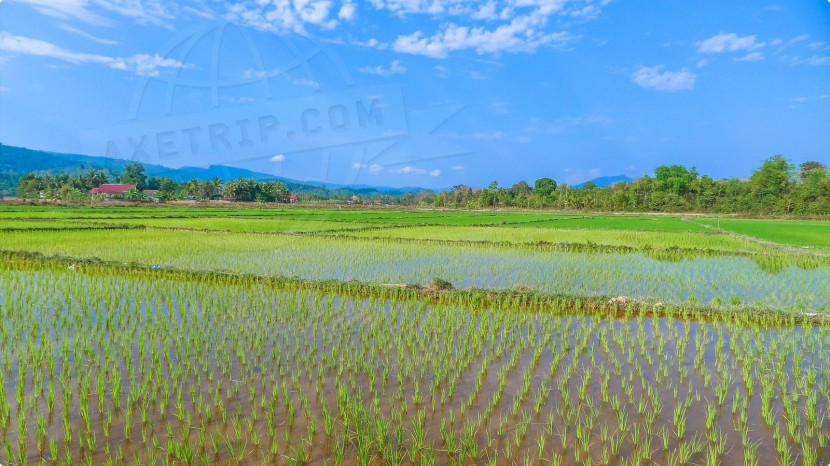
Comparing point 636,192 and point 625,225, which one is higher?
point 636,192

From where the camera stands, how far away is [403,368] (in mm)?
3660

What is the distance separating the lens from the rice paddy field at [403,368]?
261cm

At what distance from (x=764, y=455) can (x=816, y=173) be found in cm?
4755

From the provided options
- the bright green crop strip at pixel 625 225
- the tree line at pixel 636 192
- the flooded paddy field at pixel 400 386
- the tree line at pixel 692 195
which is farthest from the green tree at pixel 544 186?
the flooded paddy field at pixel 400 386

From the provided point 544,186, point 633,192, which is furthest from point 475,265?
point 544,186

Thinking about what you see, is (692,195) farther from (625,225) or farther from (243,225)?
(243,225)

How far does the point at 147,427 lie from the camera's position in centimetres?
270

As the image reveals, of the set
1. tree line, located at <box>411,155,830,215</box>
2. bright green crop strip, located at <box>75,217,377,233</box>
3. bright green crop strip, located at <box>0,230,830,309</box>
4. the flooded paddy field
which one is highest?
tree line, located at <box>411,155,830,215</box>

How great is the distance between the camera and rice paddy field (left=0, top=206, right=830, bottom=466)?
261 centimetres

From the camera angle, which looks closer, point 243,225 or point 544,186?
point 243,225

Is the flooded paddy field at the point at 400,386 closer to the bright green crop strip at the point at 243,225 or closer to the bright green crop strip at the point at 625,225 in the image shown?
the bright green crop strip at the point at 243,225

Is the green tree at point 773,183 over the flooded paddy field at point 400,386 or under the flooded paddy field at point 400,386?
over

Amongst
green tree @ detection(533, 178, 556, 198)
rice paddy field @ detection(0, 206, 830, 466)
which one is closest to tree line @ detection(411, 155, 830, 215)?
green tree @ detection(533, 178, 556, 198)

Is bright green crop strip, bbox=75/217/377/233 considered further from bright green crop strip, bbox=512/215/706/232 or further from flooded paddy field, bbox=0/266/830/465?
flooded paddy field, bbox=0/266/830/465
